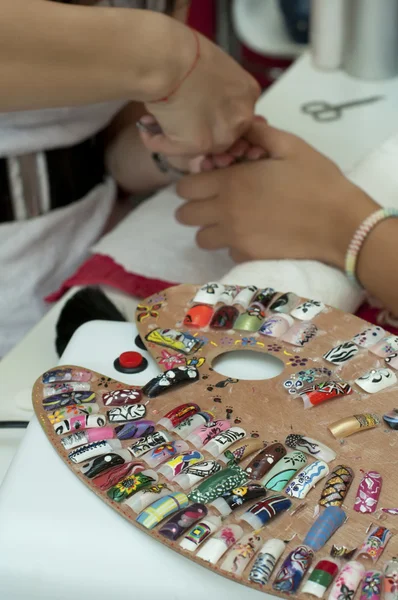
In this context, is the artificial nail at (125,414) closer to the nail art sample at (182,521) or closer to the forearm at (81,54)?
the nail art sample at (182,521)

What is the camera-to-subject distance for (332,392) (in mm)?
351

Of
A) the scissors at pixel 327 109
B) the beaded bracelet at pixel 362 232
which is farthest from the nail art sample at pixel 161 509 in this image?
the scissors at pixel 327 109

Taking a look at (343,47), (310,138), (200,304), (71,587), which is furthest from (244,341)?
(343,47)

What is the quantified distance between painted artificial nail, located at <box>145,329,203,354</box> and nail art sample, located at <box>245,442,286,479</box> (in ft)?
0.28

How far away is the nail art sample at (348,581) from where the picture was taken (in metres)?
0.26

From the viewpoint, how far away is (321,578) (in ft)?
0.88

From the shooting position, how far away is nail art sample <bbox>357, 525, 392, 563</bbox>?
275mm

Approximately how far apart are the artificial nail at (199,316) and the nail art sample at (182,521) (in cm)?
13

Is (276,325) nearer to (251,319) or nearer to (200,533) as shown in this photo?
(251,319)

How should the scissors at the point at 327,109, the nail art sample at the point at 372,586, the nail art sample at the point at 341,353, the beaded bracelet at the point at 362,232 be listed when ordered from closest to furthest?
1. the nail art sample at the point at 372,586
2. the nail art sample at the point at 341,353
3. the beaded bracelet at the point at 362,232
4. the scissors at the point at 327,109

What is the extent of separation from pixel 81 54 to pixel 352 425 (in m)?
0.28

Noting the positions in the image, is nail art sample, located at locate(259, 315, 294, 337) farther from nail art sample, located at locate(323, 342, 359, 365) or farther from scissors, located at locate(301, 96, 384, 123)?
scissors, located at locate(301, 96, 384, 123)

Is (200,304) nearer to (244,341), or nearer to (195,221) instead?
(244,341)

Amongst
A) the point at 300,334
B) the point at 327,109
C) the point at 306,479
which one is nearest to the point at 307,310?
the point at 300,334
